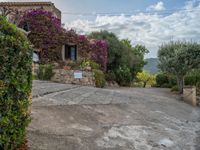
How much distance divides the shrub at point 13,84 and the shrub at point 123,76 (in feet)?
69.8

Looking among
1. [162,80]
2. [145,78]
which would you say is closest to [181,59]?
[162,80]

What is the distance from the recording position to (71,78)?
19562mm

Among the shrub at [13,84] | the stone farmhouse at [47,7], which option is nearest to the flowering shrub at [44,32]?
the stone farmhouse at [47,7]

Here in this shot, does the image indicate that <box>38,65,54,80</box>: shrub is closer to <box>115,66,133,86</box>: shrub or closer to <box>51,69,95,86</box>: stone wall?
<box>51,69,95,86</box>: stone wall

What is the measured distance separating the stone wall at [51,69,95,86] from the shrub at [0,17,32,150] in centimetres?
1476

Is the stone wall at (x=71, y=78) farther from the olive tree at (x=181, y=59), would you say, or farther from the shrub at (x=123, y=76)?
the shrub at (x=123, y=76)

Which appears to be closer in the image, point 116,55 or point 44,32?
point 44,32

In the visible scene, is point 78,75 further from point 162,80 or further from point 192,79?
point 162,80

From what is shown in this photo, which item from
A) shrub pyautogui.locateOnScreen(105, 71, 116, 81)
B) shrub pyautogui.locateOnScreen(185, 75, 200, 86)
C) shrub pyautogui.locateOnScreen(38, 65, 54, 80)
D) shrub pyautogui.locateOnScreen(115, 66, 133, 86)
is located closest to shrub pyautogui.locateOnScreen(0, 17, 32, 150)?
shrub pyautogui.locateOnScreen(38, 65, 54, 80)

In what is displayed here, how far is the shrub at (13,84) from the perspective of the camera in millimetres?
3826

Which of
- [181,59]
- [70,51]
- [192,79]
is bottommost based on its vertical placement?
[192,79]

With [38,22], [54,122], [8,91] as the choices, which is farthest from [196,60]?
[8,91]

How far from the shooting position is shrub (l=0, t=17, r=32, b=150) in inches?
151

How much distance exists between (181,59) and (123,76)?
27.0 feet
